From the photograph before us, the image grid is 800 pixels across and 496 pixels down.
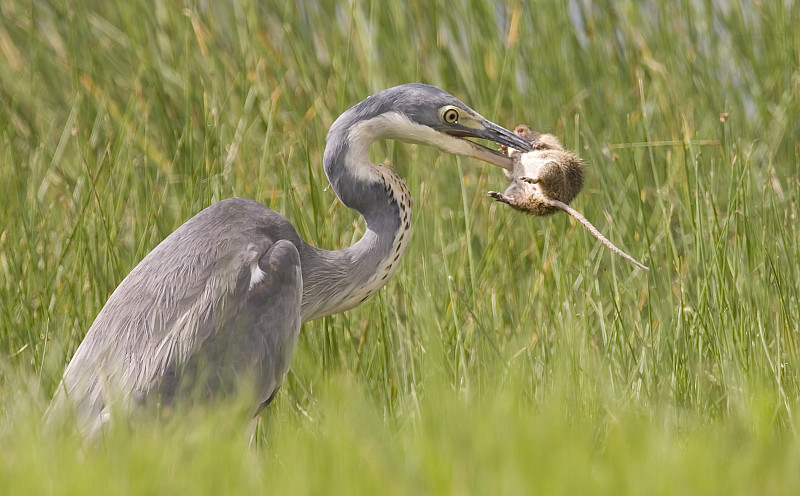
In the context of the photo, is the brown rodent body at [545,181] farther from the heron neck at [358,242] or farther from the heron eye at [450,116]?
the heron neck at [358,242]

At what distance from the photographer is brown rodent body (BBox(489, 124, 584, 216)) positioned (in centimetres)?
349

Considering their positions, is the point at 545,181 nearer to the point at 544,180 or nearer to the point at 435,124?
the point at 544,180

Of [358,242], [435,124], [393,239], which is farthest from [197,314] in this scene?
[435,124]

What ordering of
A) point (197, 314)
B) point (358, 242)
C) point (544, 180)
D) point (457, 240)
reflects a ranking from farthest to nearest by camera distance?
point (457, 240) < point (358, 242) < point (544, 180) < point (197, 314)

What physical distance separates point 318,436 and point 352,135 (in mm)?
1304

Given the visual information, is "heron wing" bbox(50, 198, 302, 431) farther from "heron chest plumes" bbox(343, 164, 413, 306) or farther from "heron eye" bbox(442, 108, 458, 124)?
"heron eye" bbox(442, 108, 458, 124)

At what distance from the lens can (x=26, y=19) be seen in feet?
19.0

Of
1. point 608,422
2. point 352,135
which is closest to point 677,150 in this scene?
point 352,135

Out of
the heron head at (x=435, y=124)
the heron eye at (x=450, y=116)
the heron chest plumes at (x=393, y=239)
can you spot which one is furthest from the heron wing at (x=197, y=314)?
the heron eye at (x=450, y=116)

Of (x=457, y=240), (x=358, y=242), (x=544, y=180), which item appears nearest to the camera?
(x=544, y=180)

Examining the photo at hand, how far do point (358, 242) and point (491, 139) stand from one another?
0.59m

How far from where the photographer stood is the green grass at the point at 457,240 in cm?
231

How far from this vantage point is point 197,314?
129 inches

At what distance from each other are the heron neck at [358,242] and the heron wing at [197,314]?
0.65 ft
